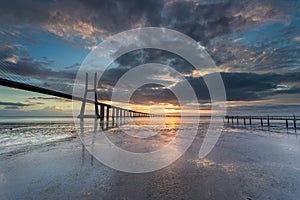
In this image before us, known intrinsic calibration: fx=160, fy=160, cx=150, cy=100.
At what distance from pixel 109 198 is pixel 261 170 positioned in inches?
204

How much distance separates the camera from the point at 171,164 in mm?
6336

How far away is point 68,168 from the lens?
222 inches

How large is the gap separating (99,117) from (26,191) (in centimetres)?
7258

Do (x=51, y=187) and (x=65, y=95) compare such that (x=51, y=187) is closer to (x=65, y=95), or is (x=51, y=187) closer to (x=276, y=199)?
(x=276, y=199)

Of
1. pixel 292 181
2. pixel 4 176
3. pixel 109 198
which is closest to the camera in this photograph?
pixel 109 198

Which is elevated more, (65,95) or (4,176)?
(65,95)

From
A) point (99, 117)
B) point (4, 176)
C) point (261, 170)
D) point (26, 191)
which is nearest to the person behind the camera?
point (26, 191)

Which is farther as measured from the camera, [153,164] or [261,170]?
[153,164]

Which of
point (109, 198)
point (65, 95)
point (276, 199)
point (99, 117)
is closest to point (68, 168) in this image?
point (109, 198)

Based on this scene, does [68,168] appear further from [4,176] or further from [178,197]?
[178,197]

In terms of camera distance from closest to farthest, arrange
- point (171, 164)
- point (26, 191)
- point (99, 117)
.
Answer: point (26, 191)
point (171, 164)
point (99, 117)

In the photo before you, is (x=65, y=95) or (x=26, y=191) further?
(x=65, y=95)

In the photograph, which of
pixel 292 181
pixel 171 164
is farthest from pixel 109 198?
pixel 292 181

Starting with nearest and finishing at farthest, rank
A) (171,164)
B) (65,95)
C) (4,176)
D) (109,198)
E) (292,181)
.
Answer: (109,198), (292,181), (4,176), (171,164), (65,95)
